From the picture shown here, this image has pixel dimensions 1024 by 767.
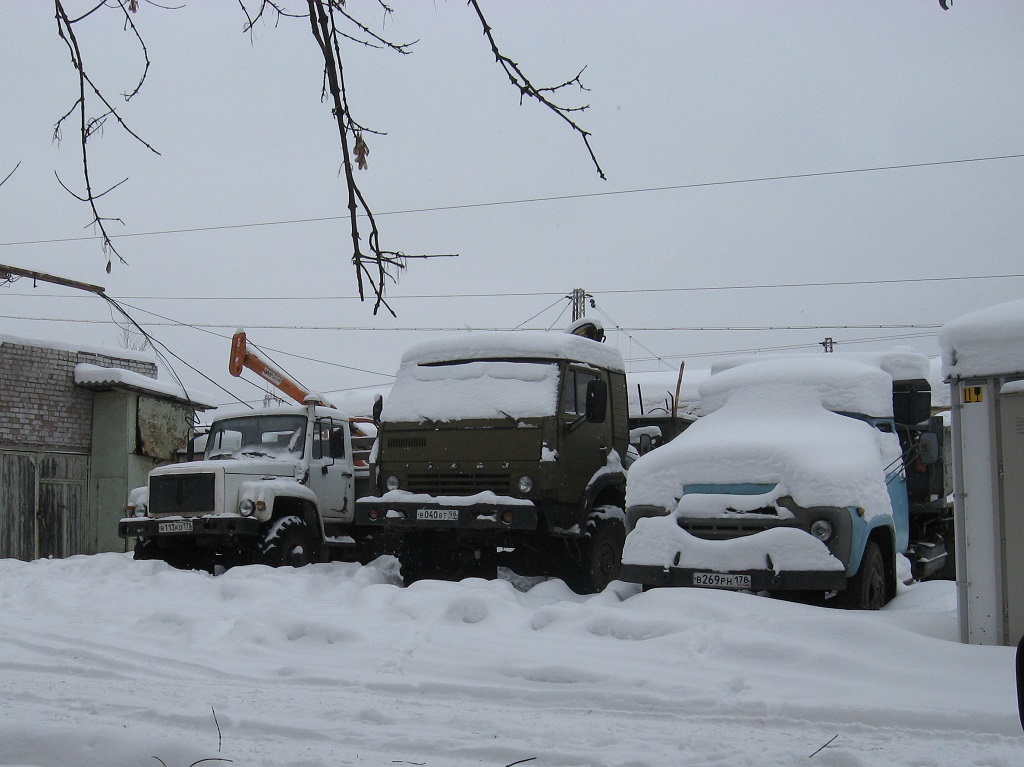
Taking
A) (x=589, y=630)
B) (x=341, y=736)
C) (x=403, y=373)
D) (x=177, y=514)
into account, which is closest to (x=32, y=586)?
(x=177, y=514)

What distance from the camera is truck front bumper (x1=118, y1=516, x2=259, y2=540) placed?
1174 centimetres

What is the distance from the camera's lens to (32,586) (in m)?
10.3

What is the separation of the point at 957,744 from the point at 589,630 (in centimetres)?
284

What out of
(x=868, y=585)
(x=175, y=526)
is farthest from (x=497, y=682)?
(x=175, y=526)

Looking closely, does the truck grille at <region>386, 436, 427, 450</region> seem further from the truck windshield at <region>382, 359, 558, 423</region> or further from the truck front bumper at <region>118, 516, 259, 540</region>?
the truck front bumper at <region>118, 516, 259, 540</region>

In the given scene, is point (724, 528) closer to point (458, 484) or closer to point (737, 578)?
point (737, 578)

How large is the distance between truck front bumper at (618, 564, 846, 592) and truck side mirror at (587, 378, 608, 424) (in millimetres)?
2772

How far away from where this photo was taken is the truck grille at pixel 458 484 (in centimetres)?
1016

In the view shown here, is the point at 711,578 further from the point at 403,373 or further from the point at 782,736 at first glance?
the point at 403,373

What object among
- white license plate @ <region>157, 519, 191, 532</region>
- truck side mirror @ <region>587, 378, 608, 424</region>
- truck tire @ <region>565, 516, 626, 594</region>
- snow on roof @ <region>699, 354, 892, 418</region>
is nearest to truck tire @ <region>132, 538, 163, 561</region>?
white license plate @ <region>157, 519, 191, 532</region>

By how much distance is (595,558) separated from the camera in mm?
10531

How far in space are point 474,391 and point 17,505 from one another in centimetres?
1033

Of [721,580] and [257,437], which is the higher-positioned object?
[257,437]

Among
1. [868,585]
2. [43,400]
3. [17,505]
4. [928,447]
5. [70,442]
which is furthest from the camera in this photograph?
[70,442]
